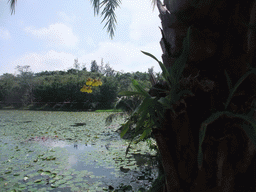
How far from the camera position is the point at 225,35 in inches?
48.5

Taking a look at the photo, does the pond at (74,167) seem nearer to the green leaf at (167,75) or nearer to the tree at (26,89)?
the green leaf at (167,75)

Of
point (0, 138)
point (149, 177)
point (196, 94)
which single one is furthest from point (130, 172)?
point (0, 138)

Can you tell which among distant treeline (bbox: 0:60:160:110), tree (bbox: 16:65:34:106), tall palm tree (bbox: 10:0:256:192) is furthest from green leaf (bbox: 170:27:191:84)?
tree (bbox: 16:65:34:106)

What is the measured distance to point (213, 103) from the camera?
115 cm

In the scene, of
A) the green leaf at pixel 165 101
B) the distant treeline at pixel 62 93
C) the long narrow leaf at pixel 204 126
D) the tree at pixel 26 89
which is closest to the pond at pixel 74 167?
the long narrow leaf at pixel 204 126

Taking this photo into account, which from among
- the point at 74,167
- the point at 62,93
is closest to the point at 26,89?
the point at 62,93

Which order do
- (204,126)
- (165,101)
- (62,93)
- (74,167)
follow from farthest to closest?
(62,93), (74,167), (165,101), (204,126)

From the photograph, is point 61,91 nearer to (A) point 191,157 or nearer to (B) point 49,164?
(B) point 49,164

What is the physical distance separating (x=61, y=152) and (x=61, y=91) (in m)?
16.9

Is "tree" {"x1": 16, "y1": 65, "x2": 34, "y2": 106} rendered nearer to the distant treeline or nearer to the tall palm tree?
the distant treeline

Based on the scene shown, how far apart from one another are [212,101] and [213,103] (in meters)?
0.01

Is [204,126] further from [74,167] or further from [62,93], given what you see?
[62,93]

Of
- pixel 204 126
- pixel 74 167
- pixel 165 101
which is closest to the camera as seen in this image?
pixel 204 126

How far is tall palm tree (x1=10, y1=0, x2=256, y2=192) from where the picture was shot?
112cm
